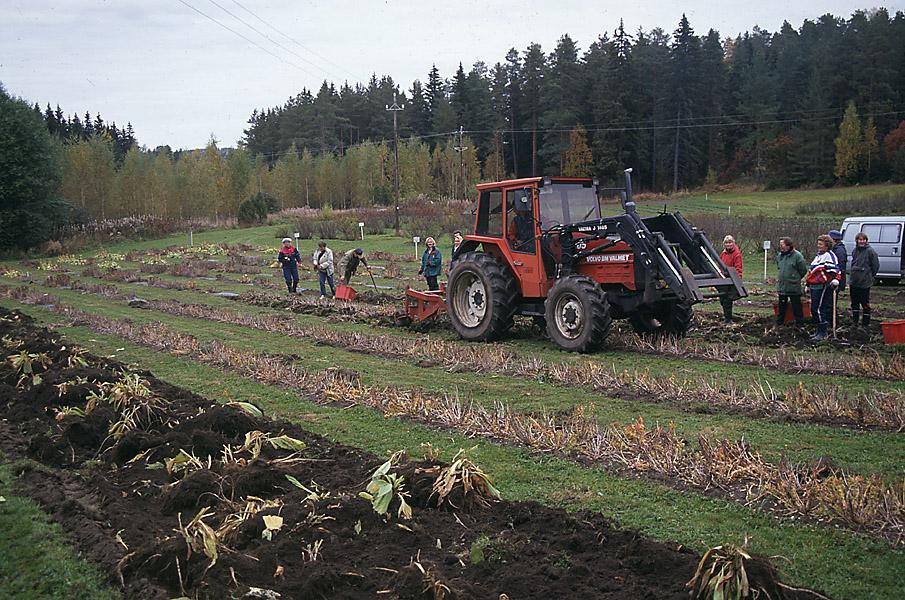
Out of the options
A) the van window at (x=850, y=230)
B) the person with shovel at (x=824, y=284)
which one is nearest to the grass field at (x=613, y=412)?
the person with shovel at (x=824, y=284)

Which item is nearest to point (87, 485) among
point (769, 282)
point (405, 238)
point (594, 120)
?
point (769, 282)

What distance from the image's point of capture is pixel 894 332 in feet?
40.0

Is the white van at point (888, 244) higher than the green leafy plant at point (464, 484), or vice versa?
the white van at point (888, 244)

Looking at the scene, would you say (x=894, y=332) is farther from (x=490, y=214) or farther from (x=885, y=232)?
(x=885, y=232)

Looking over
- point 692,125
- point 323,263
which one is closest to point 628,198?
point 323,263

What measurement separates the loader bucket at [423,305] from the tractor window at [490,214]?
5.68 ft

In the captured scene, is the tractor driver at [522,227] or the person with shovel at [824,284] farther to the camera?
the tractor driver at [522,227]

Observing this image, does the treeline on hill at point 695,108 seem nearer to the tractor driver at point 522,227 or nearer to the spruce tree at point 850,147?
the spruce tree at point 850,147

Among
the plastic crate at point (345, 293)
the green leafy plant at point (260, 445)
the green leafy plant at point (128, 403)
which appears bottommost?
the green leafy plant at point (260, 445)

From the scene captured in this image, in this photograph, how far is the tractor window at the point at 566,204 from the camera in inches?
544

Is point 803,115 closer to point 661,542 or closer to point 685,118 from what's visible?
point 685,118

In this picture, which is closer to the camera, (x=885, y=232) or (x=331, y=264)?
(x=885, y=232)

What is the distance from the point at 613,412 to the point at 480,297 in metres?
6.00

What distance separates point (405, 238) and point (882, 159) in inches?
1789
